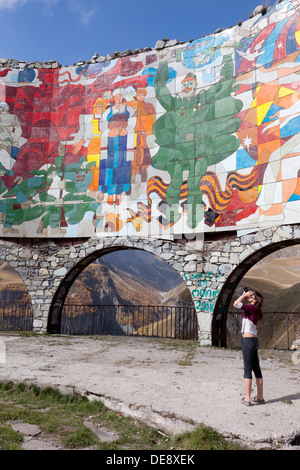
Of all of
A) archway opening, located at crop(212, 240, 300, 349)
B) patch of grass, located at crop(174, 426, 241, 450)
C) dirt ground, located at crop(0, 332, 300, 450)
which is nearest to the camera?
patch of grass, located at crop(174, 426, 241, 450)

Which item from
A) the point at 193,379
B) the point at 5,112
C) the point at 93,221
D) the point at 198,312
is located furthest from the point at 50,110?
the point at 193,379

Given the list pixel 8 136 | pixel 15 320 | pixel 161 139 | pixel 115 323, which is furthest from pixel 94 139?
pixel 115 323

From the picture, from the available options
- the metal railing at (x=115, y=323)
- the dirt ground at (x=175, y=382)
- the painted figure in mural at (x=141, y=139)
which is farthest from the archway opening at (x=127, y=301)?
the dirt ground at (x=175, y=382)

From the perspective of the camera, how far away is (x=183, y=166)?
36.7ft

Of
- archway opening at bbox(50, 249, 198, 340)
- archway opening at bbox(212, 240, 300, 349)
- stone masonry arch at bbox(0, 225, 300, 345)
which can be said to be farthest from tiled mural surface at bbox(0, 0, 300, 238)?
archway opening at bbox(50, 249, 198, 340)

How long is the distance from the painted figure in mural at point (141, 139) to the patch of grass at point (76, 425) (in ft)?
25.7

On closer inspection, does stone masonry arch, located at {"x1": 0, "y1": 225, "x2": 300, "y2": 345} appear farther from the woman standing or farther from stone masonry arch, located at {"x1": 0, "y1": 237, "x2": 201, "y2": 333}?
the woman standing

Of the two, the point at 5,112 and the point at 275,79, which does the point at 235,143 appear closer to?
the point at 275,79

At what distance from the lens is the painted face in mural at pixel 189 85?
451 inches

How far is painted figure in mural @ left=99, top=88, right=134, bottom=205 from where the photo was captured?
11.9m

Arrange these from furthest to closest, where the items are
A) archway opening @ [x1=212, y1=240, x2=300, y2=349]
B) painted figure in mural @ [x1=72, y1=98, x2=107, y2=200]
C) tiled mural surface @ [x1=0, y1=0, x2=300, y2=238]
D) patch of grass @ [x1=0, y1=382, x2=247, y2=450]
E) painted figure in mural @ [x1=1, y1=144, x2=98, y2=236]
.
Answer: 1. painted figure in mural @ [x1=1, y1=144, x2=98, y2=236]
2. painted figure in mural @ [x1=72, y1=98, x2=107, y2=200]
3. archway opening @ [x1=212, y1=240, x2=300, y2=349]
4. tiled mural surface @ [x1=0, y1=0, x2=300, y2=238]
5. patch of grass @ [x1=0, y1=382, x2=247, y2=450]

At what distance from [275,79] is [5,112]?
9627mm

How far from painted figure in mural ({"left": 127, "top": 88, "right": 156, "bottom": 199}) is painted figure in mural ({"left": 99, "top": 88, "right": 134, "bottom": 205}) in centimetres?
21
